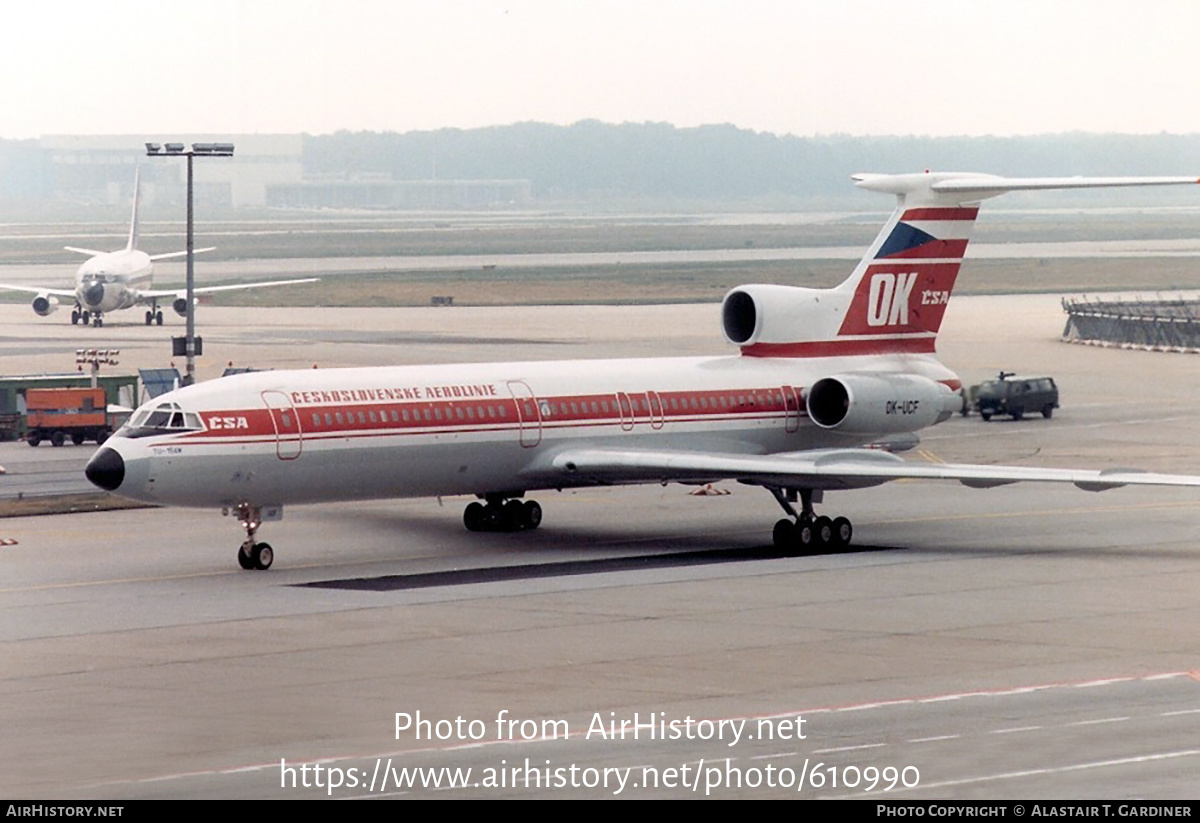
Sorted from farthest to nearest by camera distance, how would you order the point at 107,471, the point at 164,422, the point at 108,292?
1. the point at 108,292
2. the point at 164,422
3. the point at 107,471

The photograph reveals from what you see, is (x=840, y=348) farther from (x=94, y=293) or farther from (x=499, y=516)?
(x=94, y=293)

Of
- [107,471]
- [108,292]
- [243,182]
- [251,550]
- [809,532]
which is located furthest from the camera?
[243,182]

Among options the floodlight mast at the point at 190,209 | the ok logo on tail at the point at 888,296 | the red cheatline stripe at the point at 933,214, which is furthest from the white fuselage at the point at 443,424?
the floodlight mast at the point at 190,209

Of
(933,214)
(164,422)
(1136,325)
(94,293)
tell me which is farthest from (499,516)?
(94,293)

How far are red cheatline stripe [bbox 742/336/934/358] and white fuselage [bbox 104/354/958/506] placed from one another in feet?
0.51

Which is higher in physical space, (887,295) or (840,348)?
(887,295)

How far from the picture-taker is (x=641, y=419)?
3762 centimetres

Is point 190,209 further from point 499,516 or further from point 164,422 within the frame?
point 164,422

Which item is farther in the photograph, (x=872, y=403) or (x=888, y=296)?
(x=888, y=296)

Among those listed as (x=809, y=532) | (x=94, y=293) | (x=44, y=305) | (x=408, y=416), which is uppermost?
(x=408, y=416)

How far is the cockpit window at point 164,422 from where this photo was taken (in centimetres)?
3250

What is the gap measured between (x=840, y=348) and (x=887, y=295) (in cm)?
149

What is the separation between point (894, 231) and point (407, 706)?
21.5 m

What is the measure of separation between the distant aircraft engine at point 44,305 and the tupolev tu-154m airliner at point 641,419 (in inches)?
2211
